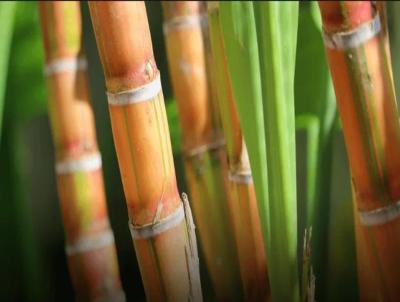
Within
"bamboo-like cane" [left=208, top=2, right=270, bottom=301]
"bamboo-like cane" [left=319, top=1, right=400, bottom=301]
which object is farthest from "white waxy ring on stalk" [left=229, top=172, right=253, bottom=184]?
"bamboo-like cane" [left=319, top=1, right=400, bottom=301]

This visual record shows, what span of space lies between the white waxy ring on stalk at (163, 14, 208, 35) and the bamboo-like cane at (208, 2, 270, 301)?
10 cm

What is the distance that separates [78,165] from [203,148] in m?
0.14

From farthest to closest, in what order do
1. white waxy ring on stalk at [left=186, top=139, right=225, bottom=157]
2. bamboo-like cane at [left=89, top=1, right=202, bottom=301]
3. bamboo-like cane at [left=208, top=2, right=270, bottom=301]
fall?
1. white waxy ring on stalk at [left=186, top=139, right=225, bottom=157]
2. bamboo-like cane at [left=208, top=2, right=270, bottom=301]
3. bamboo-like cane at [left=89, top=1, right=202, bottom=301]

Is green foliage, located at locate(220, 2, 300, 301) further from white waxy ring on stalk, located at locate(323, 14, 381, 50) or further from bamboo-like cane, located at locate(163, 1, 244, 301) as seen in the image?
bamboo-like cane, located at locate(163, 1, 244, 301)

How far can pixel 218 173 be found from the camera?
2.04 feet

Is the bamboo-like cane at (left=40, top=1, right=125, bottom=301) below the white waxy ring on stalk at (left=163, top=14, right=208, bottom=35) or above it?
below

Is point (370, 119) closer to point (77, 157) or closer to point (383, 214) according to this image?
point (383, 214)

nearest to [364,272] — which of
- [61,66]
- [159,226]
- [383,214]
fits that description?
[383,214]

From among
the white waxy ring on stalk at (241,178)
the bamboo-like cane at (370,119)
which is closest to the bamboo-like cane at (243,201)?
the white waxy ring on stalk at (241,178)

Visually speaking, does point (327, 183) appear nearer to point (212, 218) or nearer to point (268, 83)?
point (212, 218)

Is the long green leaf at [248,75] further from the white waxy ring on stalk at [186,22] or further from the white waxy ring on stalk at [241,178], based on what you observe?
the white waxy ring on stalk at [186,22]

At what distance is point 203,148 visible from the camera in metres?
0.62

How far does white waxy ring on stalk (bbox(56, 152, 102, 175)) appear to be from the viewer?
56cm

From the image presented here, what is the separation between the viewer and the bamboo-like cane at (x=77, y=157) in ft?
1.80
